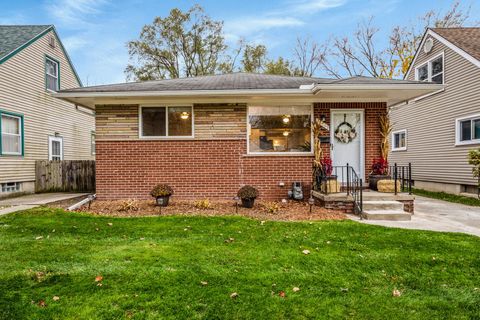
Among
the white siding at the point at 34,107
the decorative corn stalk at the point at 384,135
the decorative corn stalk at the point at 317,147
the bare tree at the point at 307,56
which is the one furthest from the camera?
the bare tree at the point at 307,56

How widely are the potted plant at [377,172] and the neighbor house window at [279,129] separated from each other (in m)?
1.86

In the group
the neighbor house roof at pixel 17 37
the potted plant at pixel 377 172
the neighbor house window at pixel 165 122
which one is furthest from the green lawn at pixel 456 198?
the neighbor house roof at pixel 17 37

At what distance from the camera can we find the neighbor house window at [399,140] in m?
15.5

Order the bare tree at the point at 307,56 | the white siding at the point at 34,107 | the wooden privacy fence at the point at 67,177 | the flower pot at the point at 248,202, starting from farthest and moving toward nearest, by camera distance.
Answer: the bare tree at the point at 307,56 → the wooden privacy fence at the point at 67,177 → the white siding at the point at 34,107 → the flower pot at the point at 248,202

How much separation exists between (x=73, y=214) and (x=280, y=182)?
5138 mm

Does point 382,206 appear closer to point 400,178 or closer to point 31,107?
point 400,178

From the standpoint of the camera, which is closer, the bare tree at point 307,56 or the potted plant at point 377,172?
the potted plant at point 377,172

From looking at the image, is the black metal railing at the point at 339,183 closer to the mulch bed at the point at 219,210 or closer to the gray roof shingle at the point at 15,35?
the mulch bed at the point at 219,210

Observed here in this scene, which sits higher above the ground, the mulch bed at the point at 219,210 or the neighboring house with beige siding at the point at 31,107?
the neighboring house with beige siding at the point at 31,107


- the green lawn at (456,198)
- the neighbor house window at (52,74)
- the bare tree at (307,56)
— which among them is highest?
the bare tree at (307,56)

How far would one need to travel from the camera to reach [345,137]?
9031 mm

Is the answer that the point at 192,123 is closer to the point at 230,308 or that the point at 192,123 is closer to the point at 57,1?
the point at 230,308

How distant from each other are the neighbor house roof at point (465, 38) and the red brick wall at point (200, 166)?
5130mm

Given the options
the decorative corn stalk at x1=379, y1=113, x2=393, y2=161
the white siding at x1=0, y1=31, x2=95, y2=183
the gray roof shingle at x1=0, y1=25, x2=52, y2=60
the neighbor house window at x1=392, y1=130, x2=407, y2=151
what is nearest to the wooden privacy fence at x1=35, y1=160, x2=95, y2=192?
the white siding at x1=0, y1=31, x2=95, y2=183
